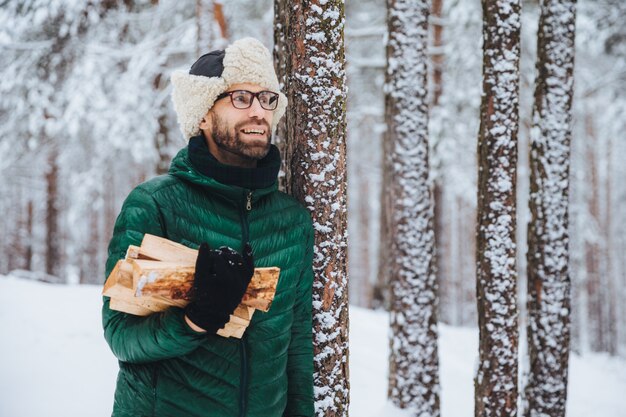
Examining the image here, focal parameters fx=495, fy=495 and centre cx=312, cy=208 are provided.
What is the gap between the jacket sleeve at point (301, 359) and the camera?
2.52 meters

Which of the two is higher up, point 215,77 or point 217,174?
point 215,77

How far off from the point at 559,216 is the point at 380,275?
7.87 metres

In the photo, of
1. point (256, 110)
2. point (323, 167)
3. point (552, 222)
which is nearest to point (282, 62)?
point (323, 167)

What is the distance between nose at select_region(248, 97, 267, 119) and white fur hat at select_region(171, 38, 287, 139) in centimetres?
9

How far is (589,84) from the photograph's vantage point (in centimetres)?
1278

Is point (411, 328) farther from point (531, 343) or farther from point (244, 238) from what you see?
point (244, 238)

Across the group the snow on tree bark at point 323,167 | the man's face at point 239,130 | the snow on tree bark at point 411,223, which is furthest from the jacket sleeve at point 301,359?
the snow on tree bark at point 411,223

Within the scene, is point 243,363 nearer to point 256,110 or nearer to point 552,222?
point 256,110

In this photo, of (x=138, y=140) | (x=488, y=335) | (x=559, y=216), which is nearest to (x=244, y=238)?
(x=488, y=335)

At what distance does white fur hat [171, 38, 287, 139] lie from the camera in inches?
93.9

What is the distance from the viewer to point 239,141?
2.37m

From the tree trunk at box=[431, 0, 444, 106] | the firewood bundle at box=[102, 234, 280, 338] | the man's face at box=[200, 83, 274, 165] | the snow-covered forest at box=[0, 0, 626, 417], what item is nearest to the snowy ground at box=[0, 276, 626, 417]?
the snow-covered forest at box=[0, 0, 626, 417]

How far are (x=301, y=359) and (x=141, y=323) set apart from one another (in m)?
0.90

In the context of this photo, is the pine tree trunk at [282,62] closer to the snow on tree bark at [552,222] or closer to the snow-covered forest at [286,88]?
the snow-covered forest at [286,88]
